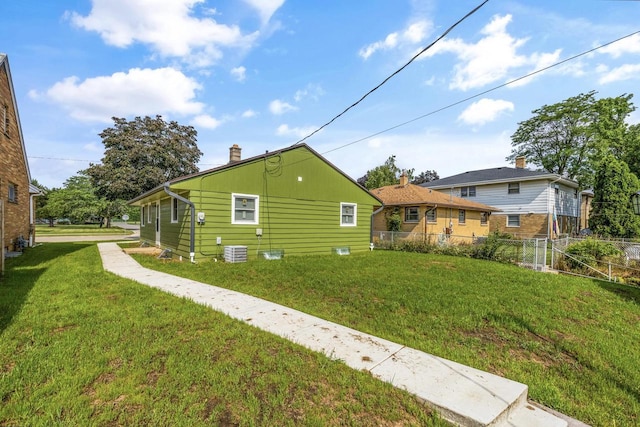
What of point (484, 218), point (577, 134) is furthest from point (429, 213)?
point (577, 134)

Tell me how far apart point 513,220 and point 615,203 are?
5707mm

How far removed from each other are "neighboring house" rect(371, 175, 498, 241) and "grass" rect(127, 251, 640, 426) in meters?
8.64

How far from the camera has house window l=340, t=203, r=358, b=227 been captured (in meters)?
14.0

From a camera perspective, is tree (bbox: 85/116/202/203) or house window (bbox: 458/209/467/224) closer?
house window (bbox: 458/209/467/224)

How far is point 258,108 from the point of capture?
39.5ft

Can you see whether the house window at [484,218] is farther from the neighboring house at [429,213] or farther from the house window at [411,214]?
the house window at [411,214]

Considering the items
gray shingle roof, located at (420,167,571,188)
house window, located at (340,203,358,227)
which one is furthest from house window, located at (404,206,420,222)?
gray shingle roof, located at (420,167,571,188)

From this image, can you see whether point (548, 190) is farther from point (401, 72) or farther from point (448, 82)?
point (401, 72)

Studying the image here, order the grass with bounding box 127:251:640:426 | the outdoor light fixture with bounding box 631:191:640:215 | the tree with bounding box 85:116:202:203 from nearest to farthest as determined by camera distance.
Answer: the grass with bounding box 127:251:640:426 → the outdoor light fixture with bounding box 631:191:640:215 → the tree with bounding box 85:116:202:203

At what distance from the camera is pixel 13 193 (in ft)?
37.4

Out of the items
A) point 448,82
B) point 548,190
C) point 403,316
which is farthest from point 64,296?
point 548,190

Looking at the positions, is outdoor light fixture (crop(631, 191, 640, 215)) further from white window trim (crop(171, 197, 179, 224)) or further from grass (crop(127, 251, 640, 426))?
white window trim (crop(171, 197, 179, 224))

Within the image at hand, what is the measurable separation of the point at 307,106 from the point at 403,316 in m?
8.27

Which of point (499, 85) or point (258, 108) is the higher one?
point (258, 108)
